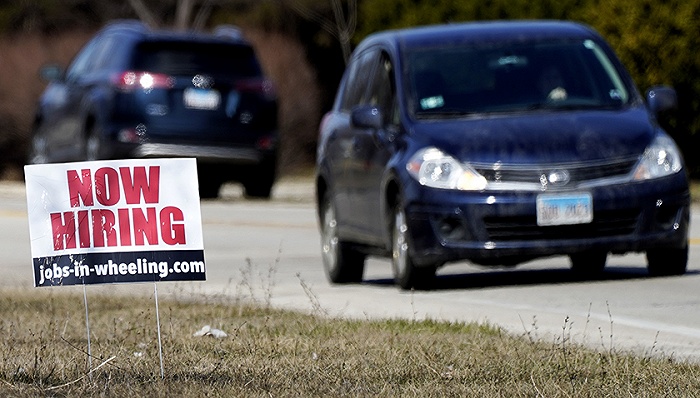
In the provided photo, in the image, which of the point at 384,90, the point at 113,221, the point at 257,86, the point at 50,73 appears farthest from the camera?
the point at 50,73

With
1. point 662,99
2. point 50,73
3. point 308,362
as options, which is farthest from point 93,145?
point 308,362

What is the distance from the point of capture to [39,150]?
79.8 feet

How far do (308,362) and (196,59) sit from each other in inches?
557

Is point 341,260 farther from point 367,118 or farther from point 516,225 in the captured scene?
point 516,225

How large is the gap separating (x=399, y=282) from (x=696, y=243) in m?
4.19

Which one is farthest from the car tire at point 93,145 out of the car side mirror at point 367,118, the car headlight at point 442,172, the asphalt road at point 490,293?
the car headlight at point 442,172

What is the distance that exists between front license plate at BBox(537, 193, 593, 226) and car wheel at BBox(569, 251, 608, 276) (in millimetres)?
1552

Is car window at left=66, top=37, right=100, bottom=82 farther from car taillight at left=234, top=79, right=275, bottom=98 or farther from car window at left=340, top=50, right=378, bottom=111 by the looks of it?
car window at left=340, top=50, right=378, bottom=111

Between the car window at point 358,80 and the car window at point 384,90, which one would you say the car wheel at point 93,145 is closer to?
Result: the car window at point 358,80

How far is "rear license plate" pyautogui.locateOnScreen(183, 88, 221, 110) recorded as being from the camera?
21.7 meters

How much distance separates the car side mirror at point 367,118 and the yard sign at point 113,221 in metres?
5.02

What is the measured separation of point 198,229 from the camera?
7387mm

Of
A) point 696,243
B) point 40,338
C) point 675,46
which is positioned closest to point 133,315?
point 40,338

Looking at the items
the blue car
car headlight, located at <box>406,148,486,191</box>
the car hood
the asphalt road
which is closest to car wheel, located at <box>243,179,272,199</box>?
the asphalt road
